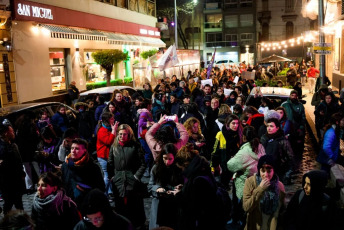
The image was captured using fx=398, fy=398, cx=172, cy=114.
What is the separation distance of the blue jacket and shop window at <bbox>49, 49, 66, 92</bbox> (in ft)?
55.1

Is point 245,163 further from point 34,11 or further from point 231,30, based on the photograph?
point 231,30

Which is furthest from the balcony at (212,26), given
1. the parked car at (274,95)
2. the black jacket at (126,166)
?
the black jacket at (126,166)

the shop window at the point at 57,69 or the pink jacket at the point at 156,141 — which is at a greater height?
the shop window at the point at 57,69

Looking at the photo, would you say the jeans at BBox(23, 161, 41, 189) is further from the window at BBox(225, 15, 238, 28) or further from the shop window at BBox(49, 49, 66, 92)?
the window at BBox(225, 15, 238, 28)

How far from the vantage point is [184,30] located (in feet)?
203

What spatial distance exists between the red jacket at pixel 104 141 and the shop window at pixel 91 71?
1724cm

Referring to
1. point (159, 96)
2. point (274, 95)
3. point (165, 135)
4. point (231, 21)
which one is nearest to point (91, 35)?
point (159, 96)

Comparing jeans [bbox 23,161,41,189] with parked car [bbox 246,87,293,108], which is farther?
parked car [bbox 246,87,293,108]

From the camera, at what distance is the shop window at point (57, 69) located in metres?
20.8

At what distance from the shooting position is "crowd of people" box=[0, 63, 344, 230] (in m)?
4.05

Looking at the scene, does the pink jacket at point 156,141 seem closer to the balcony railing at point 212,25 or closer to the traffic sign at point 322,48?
the traffic sign at point 322,48

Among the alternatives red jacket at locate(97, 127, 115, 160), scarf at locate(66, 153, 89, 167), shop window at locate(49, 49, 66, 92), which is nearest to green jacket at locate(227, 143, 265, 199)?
scarf at locate(66, 153, 89, 167)

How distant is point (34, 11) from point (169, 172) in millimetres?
15371

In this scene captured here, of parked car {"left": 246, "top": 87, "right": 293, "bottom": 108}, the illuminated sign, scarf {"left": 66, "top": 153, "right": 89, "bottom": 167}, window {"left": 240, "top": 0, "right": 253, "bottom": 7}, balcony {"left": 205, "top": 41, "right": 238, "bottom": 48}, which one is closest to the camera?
scarf {"left": 66, "top": 153, "right": 89, "bottom": 167}
